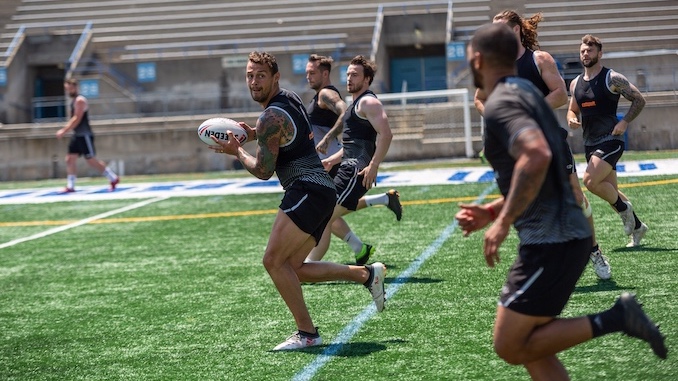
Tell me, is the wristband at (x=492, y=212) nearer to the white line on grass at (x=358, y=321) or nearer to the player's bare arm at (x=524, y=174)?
the player's bare arm at (x=524, y=174)

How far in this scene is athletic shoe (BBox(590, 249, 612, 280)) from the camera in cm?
766

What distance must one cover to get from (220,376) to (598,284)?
3190 millimetres

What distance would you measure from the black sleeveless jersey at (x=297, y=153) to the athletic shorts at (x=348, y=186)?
2.23 meters

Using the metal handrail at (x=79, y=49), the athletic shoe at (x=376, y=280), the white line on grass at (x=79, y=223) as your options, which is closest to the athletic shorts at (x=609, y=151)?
the athletic shoe at (x=376, y=280)

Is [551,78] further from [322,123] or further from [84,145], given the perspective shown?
[84,145]

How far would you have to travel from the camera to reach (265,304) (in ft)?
26.0

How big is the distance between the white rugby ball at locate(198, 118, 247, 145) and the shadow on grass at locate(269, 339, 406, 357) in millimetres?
1481

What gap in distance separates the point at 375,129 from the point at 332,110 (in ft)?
2.94

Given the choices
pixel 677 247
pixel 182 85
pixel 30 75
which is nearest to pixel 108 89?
pixel 182 85

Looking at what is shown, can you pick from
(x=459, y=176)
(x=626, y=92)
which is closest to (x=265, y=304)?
(x=626, y=92)

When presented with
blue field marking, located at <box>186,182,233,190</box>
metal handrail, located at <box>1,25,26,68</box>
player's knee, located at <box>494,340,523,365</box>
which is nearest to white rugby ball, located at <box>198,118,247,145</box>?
player's knee, located at <box>494,340,523,365</box>

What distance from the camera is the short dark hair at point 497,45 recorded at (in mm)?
4168

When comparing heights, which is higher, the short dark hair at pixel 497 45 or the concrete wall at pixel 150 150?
the short dark hair at pixel 497 45

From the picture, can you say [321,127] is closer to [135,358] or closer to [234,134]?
[234,134]
